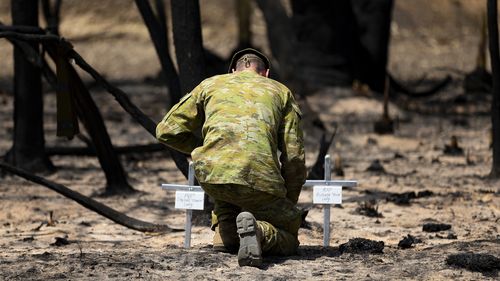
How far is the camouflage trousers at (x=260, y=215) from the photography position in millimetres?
6414

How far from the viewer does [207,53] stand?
787 inches

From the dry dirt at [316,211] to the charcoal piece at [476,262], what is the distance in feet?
0.12

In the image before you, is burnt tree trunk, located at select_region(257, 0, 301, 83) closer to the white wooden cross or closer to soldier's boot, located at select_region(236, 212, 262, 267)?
the white wooden cross

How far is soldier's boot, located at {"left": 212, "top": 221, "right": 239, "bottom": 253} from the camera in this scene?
22.1 feet

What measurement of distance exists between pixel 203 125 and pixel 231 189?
51 cm

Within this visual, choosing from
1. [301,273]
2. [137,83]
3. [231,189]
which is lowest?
[301,273]

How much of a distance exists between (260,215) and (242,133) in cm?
50

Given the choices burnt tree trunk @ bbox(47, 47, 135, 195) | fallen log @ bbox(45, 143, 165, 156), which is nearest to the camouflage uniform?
burnt tree trunk @ bbox(47, 47, 135, 195)

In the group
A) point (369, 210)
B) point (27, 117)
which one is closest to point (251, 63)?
point (369, 210)

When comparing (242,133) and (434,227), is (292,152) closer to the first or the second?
(242,133)

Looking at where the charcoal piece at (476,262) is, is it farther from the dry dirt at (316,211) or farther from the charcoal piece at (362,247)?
the charcoal piece at (362,247)

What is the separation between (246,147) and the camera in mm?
6383

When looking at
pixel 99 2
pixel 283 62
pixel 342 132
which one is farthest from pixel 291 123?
pixel 99 2

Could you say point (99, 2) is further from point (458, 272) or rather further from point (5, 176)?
point (458, 272)
